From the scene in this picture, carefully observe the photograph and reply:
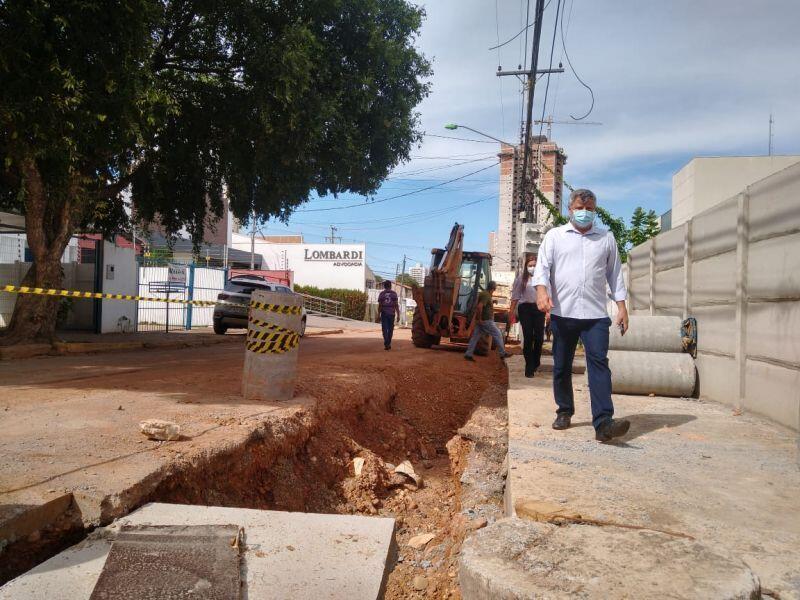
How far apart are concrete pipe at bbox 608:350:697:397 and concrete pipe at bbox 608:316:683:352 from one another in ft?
1.05

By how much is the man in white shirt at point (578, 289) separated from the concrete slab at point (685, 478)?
1.72ft

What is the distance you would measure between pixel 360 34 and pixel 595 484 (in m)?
11.2

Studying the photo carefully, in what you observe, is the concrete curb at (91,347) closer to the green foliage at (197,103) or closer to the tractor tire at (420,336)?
the green foliage at (197,103)

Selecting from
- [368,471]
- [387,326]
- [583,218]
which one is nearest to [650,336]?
[583,218]

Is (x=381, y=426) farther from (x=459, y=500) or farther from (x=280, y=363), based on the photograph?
(x=459, y=500)

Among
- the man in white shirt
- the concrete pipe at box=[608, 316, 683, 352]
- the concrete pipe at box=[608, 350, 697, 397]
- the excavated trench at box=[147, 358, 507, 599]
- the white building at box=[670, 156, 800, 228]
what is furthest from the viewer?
the white building at box=[670, 156, 800, 228]

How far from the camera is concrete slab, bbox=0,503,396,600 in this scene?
8.29 ft

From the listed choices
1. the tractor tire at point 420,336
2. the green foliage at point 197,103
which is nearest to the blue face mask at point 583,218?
Answer: the green foliage at point 197,103

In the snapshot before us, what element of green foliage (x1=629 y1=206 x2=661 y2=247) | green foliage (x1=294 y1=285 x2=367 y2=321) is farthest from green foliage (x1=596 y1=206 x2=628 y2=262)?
green foliage (x1=294 y1=285 x2=367 y2=321)

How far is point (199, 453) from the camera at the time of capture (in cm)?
414

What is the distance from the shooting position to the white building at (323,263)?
51.4 metres

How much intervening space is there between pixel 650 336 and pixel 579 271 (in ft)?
8.38

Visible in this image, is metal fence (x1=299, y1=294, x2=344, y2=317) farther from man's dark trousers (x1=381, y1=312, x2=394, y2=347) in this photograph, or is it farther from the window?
man's dark trousers (x1=381, y1=312, x2=394, y2=347)

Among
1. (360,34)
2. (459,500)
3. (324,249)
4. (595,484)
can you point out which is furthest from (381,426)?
(324,249)
